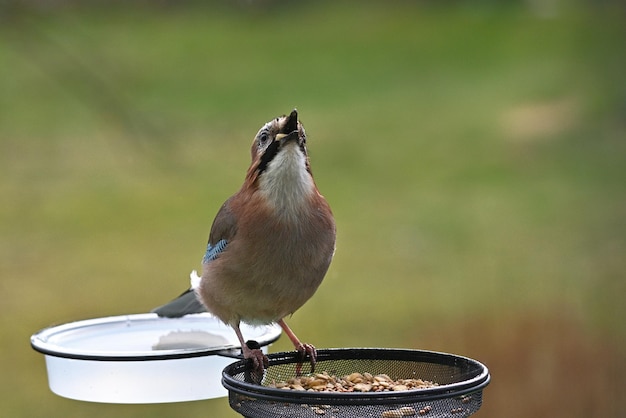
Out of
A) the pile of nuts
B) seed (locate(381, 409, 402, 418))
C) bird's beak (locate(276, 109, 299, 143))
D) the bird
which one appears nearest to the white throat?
the bird

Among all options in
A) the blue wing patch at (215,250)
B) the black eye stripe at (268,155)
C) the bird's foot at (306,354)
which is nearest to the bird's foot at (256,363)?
the bird's foot at (306,354)

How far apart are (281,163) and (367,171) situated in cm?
664

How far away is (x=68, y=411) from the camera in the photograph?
6312 mm

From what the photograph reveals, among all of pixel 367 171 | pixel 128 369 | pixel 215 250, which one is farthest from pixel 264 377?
pixel 367 171

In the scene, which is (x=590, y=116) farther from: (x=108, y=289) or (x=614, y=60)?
(x=108, y=289)

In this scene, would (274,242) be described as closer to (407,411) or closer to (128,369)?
(128,369)

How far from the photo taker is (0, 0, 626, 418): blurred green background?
21.1 ft

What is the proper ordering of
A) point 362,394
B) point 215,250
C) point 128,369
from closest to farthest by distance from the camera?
point 362,394 < point 128,369 < point 215,250

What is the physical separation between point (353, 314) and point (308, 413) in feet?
15.7

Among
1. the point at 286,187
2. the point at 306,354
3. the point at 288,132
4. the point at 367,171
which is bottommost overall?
the point at 306,354

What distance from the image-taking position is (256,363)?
2.91 m

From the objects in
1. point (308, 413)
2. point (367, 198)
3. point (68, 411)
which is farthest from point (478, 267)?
point (308, 413)

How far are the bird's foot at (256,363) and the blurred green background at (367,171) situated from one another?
911mm

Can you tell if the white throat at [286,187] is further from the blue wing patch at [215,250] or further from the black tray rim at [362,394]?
the black tray rim at [362,394]
